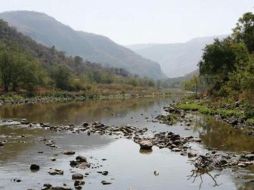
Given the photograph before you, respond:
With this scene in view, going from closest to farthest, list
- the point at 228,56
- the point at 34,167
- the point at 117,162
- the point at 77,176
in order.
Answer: the point at 77,176 → the point at 34,167 → the point at 117,162 → the point at 228,56

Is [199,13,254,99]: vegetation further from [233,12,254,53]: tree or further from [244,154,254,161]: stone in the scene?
[244,154,254,161]: stone

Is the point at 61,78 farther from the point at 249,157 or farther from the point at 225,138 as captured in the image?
the point at 249,157

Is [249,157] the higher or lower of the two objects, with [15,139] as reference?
higher

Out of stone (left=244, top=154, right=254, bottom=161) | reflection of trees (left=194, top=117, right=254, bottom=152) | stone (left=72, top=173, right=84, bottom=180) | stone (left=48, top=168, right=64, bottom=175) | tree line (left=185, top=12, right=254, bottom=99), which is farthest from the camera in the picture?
tree line (left=185, top=12, right=254, bottom=99)

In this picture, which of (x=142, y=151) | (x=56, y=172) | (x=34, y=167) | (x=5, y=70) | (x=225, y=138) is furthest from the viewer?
(x=5, y=70)

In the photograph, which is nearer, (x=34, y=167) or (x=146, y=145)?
(x=34, y=167)

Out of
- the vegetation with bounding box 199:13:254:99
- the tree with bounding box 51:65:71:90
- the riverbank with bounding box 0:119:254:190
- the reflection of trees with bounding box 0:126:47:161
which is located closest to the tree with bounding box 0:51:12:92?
the tree with bounding box 51:65:71:90

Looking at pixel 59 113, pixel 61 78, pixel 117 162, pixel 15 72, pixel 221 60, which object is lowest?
pixel 59 113

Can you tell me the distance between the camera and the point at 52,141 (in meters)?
43.1

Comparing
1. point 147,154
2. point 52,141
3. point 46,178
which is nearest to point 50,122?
point 52,141

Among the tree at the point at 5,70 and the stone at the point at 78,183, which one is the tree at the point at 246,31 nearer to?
the tree at the point at 5,70

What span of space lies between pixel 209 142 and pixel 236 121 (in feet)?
48.1

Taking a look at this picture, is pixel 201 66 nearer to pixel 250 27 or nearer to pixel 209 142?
pixel 250 27

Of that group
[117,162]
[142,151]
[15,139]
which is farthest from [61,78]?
[117,162]
